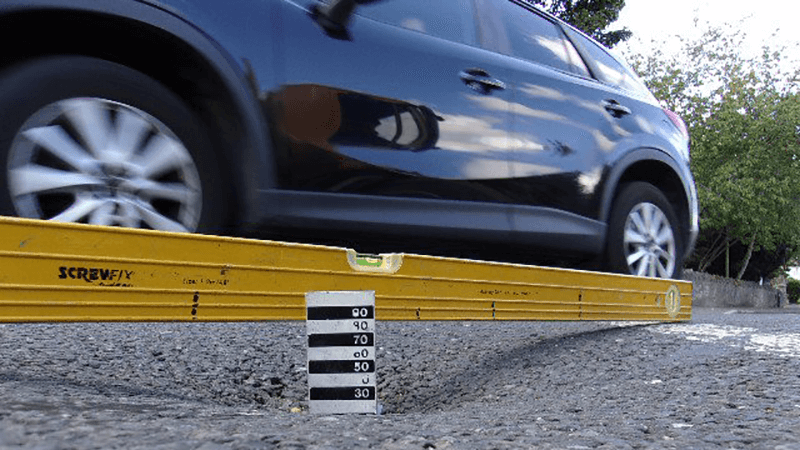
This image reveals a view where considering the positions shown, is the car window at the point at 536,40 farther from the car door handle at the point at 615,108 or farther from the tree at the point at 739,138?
the tree at the point at 739,138

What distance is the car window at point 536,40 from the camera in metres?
4.16

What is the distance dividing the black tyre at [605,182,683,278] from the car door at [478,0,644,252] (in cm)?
21

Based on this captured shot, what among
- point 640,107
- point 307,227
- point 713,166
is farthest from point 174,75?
point 713,166

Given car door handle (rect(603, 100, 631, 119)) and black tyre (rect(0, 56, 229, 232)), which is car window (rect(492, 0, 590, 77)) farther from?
black tyre (rect(0, 56, 229, 232))

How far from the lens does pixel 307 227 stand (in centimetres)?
309

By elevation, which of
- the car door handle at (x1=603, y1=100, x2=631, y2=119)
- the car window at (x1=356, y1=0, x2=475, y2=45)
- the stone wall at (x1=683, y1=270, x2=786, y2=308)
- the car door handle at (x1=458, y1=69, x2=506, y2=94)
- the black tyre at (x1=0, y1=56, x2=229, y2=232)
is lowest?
the stone wall at (x1=683, y1=270, x2=786, y2=308)

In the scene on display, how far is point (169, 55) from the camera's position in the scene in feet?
9.14

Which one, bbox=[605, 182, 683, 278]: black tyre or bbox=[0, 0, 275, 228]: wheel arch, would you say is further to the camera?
bbox=[605, 182, 683, 278]: black tyre

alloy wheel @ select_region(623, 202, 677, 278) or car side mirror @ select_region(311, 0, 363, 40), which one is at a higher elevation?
car side mirror @ select_region(311, 0, 363, 40)

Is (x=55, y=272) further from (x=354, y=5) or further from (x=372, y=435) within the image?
(x=354, y=5)

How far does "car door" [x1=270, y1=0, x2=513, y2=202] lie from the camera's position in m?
3.03

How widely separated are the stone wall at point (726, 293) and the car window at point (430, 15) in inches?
707

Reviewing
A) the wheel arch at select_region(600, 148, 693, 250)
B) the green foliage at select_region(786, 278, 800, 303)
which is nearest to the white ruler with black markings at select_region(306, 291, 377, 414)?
the wheel arch at select_region(600, 148, 693, 250)

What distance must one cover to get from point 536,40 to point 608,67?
797 millimetres
